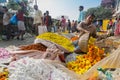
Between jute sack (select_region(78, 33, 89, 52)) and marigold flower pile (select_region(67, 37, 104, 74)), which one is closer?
marigold flower pile (select_region(67, 37, 104, 74))

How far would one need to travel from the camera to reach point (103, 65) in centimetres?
506

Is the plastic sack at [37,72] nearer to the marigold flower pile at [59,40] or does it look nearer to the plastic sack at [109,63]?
the plastic sack at [109,63]

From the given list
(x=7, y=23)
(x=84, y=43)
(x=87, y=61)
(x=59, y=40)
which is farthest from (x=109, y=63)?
(x=7, y=23)

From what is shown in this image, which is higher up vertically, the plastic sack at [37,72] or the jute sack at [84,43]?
the jute sack at [84,43]

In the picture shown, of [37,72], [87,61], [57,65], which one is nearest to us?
[37,72]

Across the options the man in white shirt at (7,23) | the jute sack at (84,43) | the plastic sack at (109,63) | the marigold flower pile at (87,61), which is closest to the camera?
the plastic sack at (109,63)

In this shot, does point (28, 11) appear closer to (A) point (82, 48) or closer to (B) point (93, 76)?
(A) point (82, 48)

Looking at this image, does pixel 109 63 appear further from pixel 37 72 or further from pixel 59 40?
pixel 59 40

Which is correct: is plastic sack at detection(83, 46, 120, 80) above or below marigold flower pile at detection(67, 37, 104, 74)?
above

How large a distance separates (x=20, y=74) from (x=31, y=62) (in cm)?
34

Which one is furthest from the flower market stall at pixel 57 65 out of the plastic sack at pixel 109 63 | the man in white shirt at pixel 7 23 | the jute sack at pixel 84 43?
the man in white shirt at pixel 7 23

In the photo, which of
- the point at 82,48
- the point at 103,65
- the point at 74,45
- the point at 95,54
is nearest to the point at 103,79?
the point at 103,65

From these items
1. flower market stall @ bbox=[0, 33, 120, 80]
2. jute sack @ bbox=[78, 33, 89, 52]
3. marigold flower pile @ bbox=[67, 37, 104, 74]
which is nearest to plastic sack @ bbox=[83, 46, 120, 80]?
flower market stall @ bbox=[0, 33, 120, 80]

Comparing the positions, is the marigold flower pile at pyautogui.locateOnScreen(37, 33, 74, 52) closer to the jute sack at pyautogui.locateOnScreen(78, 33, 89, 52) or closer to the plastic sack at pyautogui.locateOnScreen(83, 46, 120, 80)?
the jute sack at pyautogui.locateOnScreen(78, 33, 89, 52)
